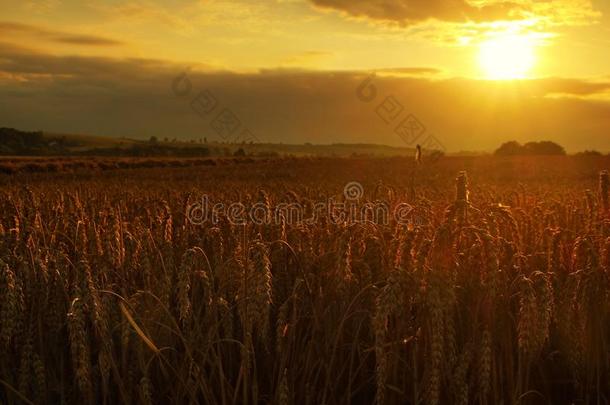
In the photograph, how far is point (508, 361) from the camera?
3.07m

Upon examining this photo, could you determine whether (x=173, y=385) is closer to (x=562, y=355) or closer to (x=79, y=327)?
(x=79, y=327)

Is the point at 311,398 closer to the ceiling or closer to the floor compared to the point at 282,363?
closer to the floor

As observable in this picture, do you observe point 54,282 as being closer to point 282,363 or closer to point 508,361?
point 282,363

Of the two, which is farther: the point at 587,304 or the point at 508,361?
the point at 508,361

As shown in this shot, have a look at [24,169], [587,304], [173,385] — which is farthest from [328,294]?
[24,169]

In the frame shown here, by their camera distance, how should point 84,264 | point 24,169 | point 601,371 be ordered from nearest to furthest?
point 84,264, point 601,371, point 24,169

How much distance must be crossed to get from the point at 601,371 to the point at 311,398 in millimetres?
1579

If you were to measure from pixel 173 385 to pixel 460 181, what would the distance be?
1715 mm

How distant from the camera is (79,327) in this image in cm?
231

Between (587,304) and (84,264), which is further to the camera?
(587,304)

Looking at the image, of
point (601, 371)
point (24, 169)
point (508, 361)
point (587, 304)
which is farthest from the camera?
point (24, 169)

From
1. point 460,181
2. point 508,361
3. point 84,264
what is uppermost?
point 460,181

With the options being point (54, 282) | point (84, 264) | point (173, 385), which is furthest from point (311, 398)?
point (54, 282)

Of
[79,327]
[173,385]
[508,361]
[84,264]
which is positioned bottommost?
[173,385]
